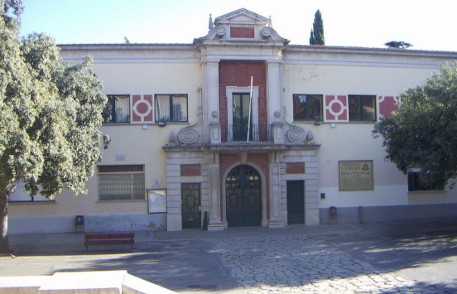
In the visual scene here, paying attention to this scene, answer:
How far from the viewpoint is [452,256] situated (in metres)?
15.1

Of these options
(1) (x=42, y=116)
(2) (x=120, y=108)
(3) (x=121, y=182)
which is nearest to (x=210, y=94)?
(2) (x=120, y=108)

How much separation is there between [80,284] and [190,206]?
1681 cm

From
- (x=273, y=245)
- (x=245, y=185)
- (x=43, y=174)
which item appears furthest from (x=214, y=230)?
(x=43, y=174)

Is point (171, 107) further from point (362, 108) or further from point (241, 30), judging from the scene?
point (362, 108)

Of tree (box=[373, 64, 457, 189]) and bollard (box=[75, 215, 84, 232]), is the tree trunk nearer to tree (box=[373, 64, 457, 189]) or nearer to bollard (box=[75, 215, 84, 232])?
bollard (box=[75, 215, 84, 232])

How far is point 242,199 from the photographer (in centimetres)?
2402

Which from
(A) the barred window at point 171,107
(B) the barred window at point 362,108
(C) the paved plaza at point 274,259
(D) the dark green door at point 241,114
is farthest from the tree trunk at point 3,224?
(B) the barred window at point 362,108

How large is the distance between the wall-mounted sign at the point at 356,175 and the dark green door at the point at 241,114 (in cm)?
486

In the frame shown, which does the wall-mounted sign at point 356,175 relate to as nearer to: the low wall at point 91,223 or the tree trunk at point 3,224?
the low wall at point 91,223

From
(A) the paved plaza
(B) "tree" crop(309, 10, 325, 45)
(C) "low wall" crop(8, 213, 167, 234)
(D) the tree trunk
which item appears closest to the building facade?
(C) "low wall" crop(8, 213, 167, 234)

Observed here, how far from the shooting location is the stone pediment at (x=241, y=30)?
2333 centimetres

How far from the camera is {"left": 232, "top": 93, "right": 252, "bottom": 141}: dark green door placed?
24.1 meters

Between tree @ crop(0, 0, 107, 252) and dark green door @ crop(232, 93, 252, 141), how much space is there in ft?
21.6

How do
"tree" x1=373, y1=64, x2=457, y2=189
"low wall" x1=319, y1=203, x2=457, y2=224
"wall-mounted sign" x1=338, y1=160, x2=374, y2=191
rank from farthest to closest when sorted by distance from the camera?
"wall-mounted sign" x1=338, y1=160, x2=374, y2=191
"low wall" x1=319, y1=203, x2=457, y2=224
"tree" x1=373, y1=64, x2=457, y2=189
